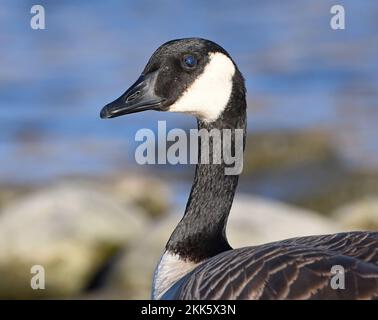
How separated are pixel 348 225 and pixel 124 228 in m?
2.53

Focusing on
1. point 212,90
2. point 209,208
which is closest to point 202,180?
point 209,208

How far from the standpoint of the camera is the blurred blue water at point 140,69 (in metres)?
13.7

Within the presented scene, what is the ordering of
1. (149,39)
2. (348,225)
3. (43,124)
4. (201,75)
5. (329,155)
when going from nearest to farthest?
1. (201,75)
2. (348,225)
3. (329,155)
4. (43,124)
5. (149,39)

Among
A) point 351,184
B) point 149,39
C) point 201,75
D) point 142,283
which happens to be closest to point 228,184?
point 201,75

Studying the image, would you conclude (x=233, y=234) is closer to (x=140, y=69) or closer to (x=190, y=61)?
(x=190, y=61)

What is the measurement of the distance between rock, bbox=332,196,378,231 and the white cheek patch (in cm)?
473

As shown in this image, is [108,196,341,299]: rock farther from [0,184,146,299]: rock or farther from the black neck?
the black neck

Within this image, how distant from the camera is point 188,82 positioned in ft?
21.0

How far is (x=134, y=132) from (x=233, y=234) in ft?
15.9

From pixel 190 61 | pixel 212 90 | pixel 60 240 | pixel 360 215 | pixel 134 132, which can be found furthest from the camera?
pixel 134 132

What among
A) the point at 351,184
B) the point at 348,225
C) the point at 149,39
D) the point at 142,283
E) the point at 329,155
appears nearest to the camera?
the point at 142,283

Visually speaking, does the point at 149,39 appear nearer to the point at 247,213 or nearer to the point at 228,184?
the point at 247,213

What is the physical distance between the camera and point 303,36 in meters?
19.1

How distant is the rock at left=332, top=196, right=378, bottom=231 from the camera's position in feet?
35.7
